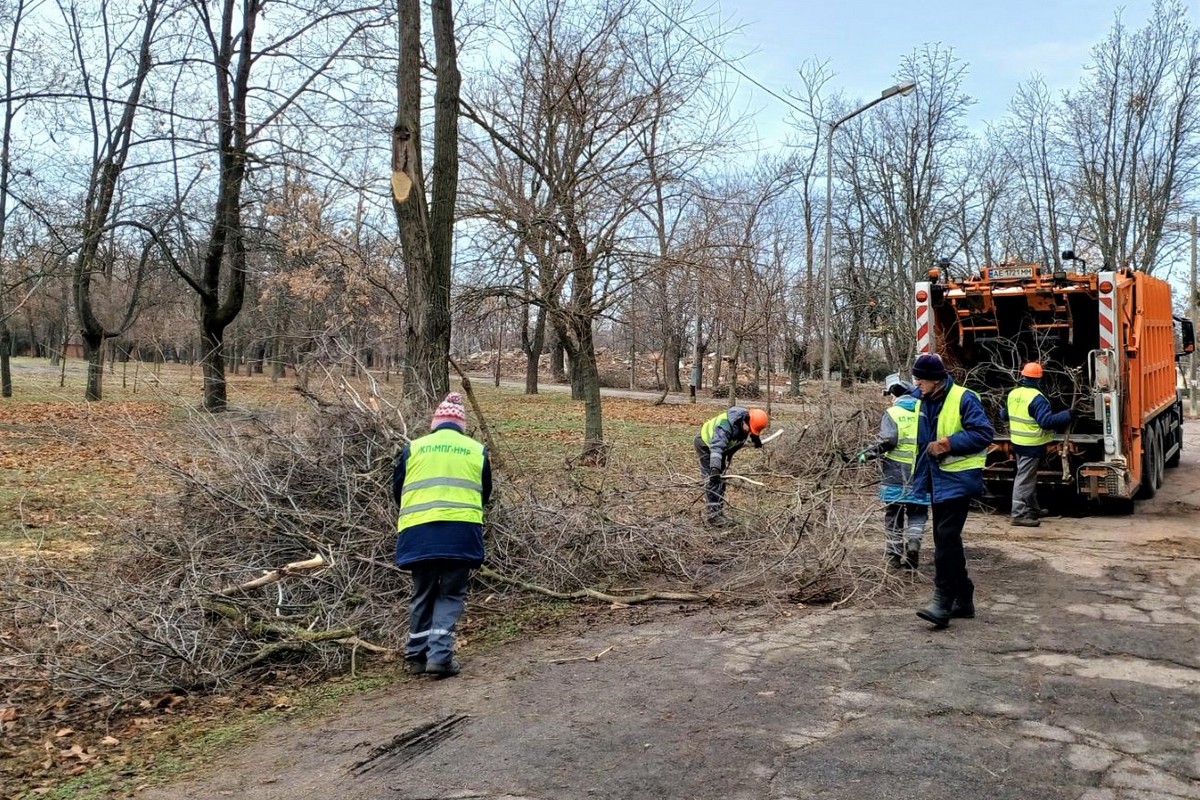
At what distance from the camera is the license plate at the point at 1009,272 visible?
991 cm

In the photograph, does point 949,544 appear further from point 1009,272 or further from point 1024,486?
point 1009,272

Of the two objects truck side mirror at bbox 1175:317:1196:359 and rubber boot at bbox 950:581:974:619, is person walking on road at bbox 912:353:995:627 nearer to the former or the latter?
rubber boot at bbox 950:581:974:619

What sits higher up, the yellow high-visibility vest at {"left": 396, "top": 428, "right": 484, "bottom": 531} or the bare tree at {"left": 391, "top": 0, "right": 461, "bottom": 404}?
the bare tree at {"left": 391, "top": 0, "right": 461, "bottom": 404}

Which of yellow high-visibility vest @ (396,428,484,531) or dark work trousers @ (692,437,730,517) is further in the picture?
dark work trousers @ (692,437,730,517)

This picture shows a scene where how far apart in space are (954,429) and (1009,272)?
17.5ft

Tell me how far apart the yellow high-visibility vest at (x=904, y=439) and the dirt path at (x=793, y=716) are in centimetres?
146

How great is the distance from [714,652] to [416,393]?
390 cm

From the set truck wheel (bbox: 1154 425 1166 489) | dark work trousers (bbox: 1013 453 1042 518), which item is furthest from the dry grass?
truck wheel (bbox: 1154 425 1166 489)

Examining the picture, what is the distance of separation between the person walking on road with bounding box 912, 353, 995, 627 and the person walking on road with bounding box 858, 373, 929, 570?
119 cm

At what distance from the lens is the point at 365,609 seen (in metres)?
5.60

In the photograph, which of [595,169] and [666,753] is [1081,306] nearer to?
[595,169]

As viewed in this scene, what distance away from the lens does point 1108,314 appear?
9164 mm

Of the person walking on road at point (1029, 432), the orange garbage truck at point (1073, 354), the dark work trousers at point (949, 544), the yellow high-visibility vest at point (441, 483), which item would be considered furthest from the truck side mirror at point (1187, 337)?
the yellow high-visibility vest at point (441, 483)

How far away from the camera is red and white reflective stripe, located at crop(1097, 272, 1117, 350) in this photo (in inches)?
Answer: 359
